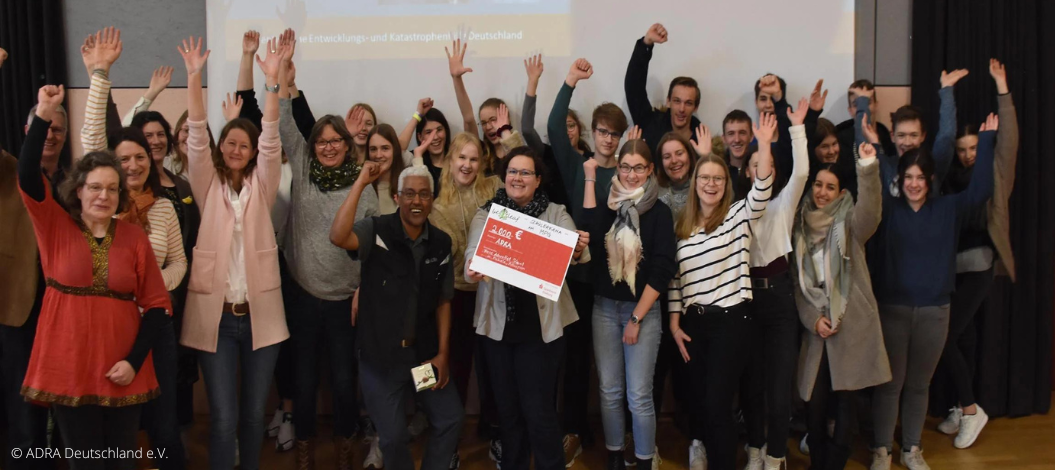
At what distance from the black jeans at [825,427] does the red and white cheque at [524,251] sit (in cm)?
138

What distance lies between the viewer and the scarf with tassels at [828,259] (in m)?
3.23

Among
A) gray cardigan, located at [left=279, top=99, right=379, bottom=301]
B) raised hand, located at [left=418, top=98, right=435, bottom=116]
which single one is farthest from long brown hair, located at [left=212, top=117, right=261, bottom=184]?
raised hand, located at [left=418, top=98, right=435, bottom=116]

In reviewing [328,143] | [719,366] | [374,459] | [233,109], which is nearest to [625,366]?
[719,366]

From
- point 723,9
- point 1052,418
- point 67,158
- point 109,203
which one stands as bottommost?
point 1052,418

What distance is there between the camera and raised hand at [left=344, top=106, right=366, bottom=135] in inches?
150

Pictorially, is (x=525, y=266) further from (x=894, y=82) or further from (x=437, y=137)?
(x=894, y=82)

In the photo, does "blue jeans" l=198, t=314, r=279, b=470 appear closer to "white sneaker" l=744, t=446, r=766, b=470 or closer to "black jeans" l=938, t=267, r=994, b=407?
"white sneaker" l=744, t=446, r=766, b=470

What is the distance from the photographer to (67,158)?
419cm

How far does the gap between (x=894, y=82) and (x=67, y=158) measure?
4.81 metres

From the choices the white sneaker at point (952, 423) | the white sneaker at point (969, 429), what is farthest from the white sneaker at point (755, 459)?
the white sneaker at point (952, 423)

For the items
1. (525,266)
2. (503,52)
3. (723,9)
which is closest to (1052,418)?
(723,9)

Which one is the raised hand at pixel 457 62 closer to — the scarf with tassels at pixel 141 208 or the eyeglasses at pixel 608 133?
the eyeglasses at pixel 608 133

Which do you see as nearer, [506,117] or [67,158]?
[506,117]

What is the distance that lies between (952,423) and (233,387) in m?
3.66
